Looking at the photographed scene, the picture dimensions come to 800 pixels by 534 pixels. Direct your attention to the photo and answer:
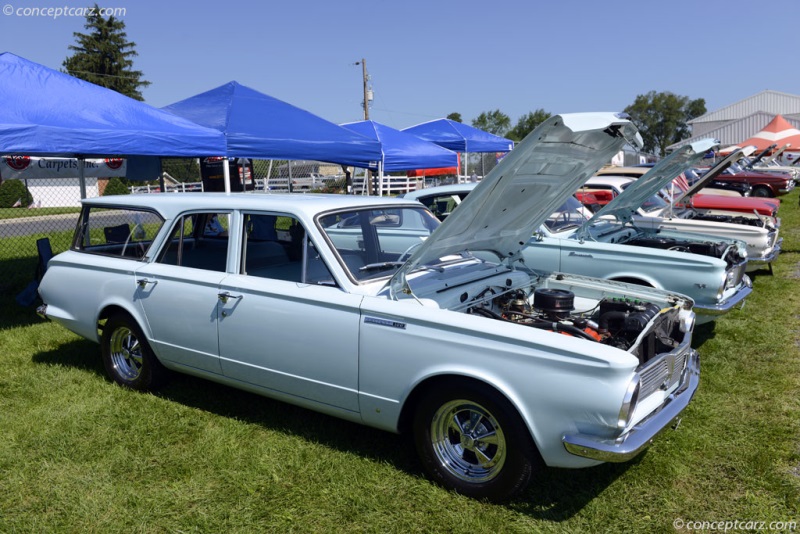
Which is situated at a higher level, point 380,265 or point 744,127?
point 744,127

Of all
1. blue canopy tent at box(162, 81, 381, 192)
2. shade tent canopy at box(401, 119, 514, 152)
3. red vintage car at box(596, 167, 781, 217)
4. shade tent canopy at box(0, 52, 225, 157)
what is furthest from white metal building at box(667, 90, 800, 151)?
shade tent canopy at box(0, 52, 225, 157)

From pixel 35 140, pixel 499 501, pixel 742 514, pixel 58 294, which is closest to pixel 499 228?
pixel 499 501

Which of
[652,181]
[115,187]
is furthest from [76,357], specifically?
[115,187]

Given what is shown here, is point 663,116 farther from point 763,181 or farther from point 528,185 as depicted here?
point 528,185

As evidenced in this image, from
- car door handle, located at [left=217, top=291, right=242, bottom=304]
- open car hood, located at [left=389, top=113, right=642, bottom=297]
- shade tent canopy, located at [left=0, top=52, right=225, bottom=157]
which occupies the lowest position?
car door handle, located at [left=217, top=291, right=242, bottom=304]

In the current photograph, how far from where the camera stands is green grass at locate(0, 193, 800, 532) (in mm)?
3164

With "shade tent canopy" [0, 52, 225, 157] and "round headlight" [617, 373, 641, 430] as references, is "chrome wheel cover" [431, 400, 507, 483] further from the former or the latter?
"shade tent canopy" [0, 52, 225, 157]

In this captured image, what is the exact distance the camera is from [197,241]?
175 inches

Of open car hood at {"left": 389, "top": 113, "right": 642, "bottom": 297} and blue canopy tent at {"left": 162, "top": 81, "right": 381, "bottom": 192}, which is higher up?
blue canopy tent at {"left": 162, "top": 81, "right": 381, "bottom": 192}

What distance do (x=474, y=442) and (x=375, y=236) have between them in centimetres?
167

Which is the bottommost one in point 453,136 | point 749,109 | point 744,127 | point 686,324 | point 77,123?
point 686,324

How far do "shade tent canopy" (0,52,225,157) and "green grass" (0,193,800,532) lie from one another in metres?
2.47

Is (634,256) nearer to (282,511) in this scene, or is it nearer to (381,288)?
(381,288)

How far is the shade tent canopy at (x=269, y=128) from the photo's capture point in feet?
26.9
